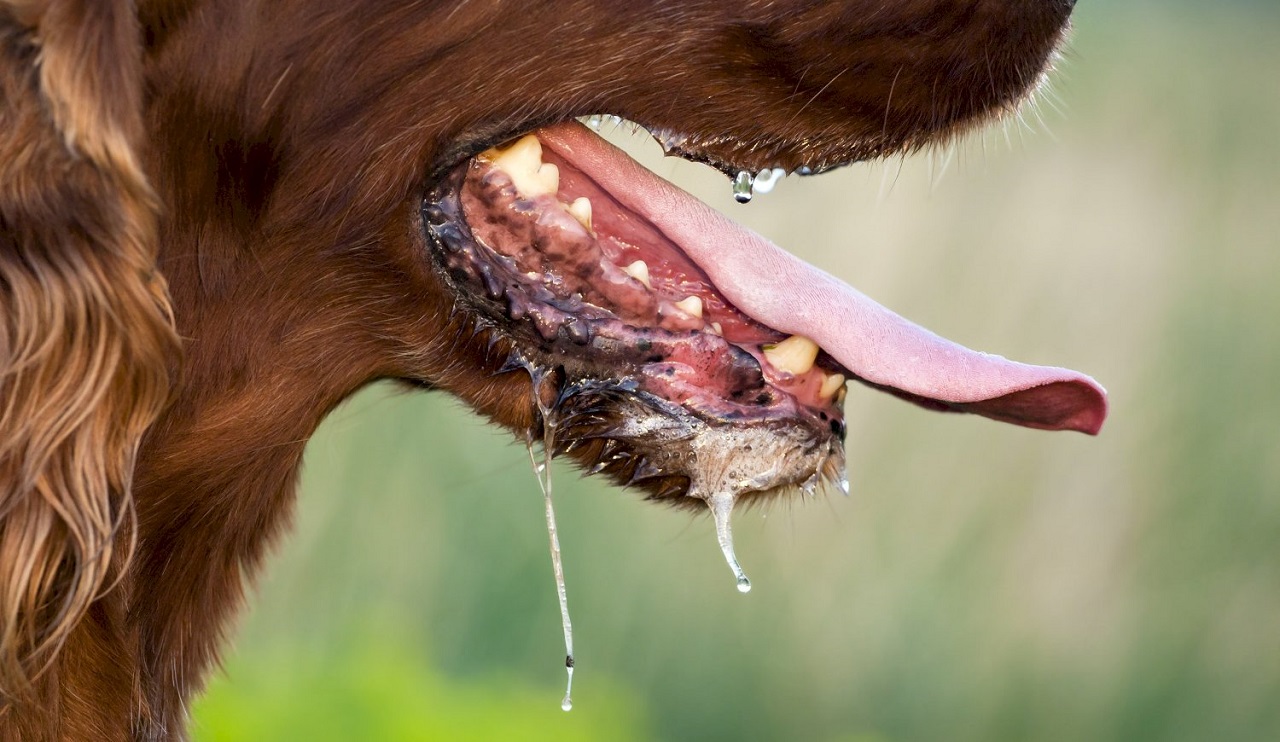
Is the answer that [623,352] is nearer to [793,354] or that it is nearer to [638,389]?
[638,389]

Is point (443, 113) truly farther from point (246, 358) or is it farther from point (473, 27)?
point (246, 358)

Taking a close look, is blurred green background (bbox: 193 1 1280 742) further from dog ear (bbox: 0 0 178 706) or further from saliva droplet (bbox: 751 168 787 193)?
dog ear (bbox: 0 0 178 706)

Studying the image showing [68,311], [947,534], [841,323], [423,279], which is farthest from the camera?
[947,534]

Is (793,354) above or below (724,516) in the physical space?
above

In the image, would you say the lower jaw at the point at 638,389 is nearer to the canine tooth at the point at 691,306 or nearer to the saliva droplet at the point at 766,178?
the canine tooth at the point at 691,306

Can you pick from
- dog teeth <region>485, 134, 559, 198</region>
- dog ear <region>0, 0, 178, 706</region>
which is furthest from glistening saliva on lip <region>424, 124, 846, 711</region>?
dog ear <region>0, 0, 178, 706</region>

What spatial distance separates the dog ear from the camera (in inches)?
45.4

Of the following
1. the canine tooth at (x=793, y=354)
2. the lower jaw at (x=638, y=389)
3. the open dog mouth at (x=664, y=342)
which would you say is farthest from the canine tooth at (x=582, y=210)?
the canine tooth at (x=793, y=354)

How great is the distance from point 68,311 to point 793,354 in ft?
2.54

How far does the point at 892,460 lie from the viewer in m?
3.44

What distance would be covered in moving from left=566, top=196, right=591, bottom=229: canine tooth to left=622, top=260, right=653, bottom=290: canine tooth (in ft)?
0.23

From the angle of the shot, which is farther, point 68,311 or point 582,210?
point 582,210

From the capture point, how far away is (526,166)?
148 cm

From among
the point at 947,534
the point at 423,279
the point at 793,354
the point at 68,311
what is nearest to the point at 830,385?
the point at 793,354
